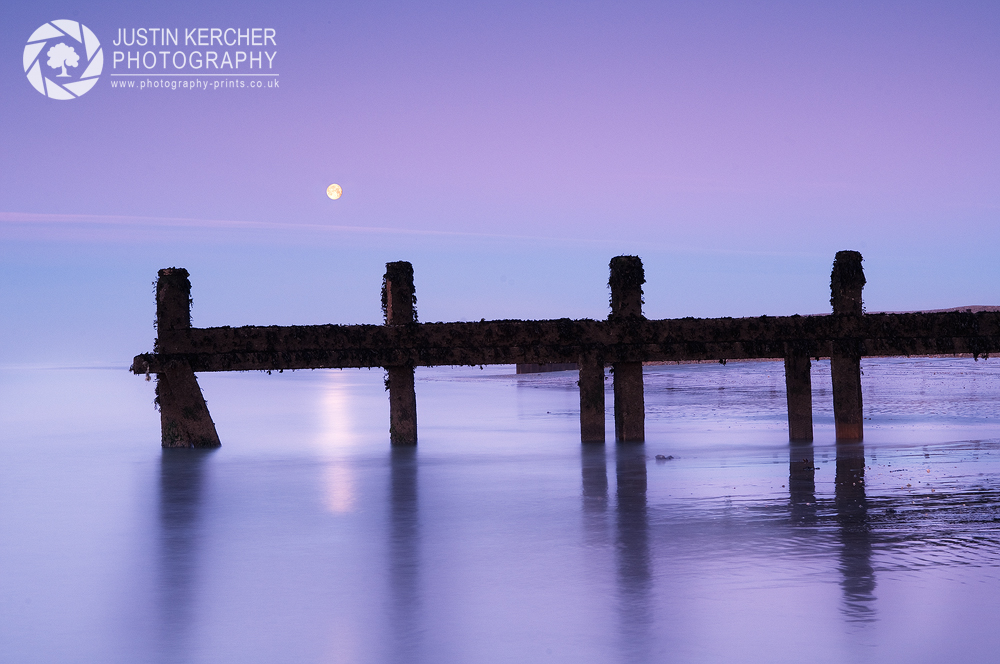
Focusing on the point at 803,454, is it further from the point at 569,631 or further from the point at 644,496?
the point at 569,631

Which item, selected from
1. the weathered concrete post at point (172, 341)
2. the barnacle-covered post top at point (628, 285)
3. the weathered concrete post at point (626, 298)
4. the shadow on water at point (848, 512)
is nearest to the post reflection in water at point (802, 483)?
the shadow on water at point (848, 512)

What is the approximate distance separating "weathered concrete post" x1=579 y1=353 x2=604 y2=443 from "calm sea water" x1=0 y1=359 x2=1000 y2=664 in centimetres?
25

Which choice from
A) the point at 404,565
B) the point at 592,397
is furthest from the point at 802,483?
the point at 404,565

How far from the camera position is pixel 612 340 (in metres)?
12.7

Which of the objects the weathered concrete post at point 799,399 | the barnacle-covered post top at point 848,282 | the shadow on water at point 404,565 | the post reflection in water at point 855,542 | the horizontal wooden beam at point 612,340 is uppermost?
the barnacle-covered post top at point 848,282

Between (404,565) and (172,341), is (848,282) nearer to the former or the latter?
(404,565)

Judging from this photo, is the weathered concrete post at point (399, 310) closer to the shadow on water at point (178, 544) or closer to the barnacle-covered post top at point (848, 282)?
the shadow on water at point (178, 544)

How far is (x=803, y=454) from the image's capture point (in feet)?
42.0

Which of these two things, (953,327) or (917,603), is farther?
(953,327)

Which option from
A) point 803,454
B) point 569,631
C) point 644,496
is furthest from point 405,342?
point 569,631

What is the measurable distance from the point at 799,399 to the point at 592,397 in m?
2.93

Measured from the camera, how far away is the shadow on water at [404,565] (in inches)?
225

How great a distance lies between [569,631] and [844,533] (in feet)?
10.6

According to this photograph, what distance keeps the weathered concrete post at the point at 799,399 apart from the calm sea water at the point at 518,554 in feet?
0.93
